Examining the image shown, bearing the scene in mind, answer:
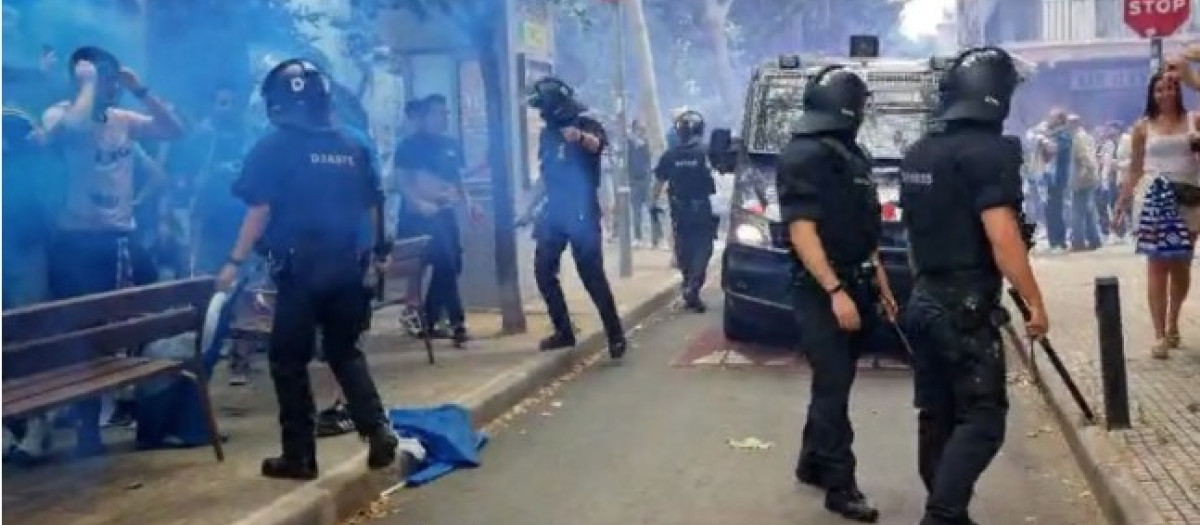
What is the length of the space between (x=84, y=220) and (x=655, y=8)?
33.9 m

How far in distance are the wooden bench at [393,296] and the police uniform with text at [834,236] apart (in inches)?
121

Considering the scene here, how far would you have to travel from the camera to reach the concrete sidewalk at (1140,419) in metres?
5.86

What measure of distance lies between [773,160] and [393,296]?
310 centimetres

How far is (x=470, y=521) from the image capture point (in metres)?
6.32

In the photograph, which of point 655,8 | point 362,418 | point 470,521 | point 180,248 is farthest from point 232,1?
point 655,8

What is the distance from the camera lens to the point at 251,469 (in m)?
6.70

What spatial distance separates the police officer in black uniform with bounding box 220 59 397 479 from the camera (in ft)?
21.0

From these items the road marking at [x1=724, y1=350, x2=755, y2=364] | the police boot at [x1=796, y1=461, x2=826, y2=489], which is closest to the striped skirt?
the road marking at [x1=724, y1=350, x2=755, y2=364]

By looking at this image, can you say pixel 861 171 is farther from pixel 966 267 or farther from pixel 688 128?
pixel 688 128

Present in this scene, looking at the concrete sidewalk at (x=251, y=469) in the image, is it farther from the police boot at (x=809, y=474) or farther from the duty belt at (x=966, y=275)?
the duty belt at (x=966, y=275)

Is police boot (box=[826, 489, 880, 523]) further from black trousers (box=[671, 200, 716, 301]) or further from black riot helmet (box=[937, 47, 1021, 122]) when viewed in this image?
black trousers (box=[671, 200, 716, 301])

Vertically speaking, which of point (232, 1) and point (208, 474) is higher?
point (232, 1)

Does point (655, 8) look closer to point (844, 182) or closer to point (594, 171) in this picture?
point (594, 171)

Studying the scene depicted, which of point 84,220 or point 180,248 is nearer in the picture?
point 84,220
